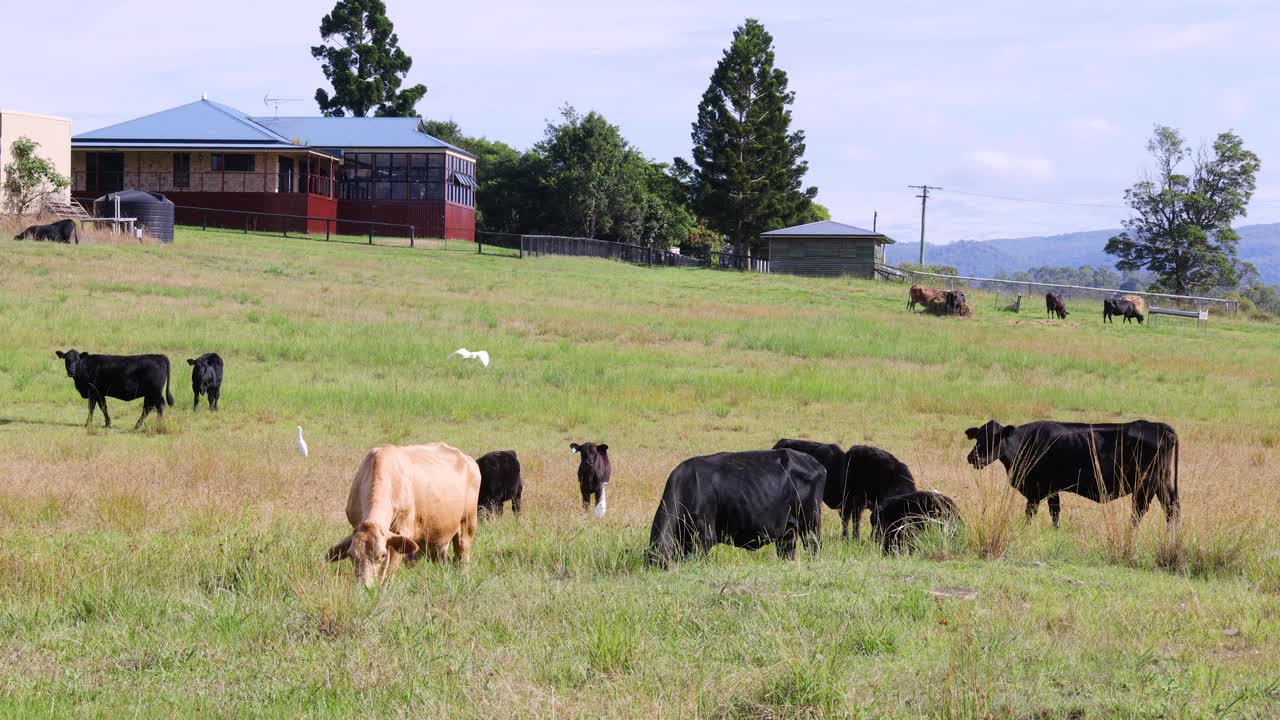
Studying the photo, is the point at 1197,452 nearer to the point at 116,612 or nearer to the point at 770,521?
the point at 770,521

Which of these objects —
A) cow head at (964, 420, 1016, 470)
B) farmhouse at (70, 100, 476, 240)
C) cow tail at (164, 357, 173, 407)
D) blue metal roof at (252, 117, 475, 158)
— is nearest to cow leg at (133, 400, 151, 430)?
cow tail at (164, 357, 173, 407)

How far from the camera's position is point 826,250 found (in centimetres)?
7006

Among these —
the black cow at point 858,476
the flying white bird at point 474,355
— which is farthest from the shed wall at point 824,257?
the black cow at point 858,476

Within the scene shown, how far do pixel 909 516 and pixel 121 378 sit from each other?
12212 mm

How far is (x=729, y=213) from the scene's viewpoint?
252ft

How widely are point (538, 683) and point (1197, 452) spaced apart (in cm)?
1335

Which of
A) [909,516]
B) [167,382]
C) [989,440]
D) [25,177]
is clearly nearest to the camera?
[909,516]

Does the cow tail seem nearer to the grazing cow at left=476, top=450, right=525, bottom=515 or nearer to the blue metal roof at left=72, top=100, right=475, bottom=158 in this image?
the grazing cow at left=476, top=450, right=525, bottom=515

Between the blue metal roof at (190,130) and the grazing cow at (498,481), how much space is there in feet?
166

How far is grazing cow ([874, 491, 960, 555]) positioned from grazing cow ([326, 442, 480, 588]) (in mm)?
3128

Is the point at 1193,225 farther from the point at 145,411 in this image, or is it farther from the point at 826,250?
the point at 145,411

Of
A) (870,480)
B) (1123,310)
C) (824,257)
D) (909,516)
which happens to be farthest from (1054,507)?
(824,257)

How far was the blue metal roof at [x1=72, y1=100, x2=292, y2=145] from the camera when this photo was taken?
5912 centimetres

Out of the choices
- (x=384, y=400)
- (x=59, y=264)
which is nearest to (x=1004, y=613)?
(x=384, y=400)
